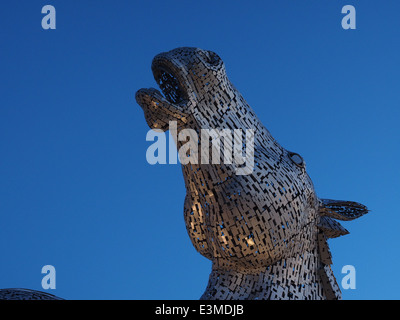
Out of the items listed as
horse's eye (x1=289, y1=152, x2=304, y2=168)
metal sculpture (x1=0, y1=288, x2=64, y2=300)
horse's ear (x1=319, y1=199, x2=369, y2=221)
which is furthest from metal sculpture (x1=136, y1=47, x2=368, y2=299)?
metal sculpture (x1=0, y1=288, x2=64, y2=300)

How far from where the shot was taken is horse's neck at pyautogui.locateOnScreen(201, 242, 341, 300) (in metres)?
6.85

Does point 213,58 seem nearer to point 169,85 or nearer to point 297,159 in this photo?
point 169,85

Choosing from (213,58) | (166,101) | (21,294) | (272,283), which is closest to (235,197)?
(272,283)

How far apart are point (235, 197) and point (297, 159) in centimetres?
99

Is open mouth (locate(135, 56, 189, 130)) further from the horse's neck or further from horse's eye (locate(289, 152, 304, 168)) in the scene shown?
the horse's neck

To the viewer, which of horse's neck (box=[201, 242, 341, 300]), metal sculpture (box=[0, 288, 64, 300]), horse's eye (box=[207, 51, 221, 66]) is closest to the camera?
metal sculpture (box=[0, 288, 64, 300])

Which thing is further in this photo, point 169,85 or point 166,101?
point 169,85

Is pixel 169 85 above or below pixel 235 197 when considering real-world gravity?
above

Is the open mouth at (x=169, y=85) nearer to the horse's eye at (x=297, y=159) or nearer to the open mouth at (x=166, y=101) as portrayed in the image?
the open mouth at (x=166, y=101)

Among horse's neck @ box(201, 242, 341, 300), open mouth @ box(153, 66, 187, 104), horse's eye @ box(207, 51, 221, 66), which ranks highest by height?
horse's eye @ box(207, 51, 221, 66)

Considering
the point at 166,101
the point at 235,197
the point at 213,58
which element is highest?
the point at 213,58

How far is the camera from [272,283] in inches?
271
